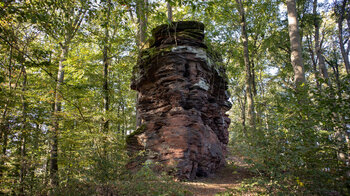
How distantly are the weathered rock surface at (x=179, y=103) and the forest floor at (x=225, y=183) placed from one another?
0.53 meters

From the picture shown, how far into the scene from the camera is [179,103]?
10.1m

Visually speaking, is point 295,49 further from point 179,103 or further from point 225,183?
point 225,183

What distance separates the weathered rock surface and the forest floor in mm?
532

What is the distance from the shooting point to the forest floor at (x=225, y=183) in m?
5.85

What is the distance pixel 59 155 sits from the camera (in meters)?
9.16

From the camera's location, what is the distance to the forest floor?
585 cm

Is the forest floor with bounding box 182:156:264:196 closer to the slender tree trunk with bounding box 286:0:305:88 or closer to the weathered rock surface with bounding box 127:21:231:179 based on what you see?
the weathered rock surface with bounding box 127:21:231:179

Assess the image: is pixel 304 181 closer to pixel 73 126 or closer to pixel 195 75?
pixel 195 75

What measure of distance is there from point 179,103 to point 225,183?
445cm

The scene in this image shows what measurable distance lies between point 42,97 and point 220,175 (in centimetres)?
982

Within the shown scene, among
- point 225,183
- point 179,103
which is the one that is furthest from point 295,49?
point 225,183

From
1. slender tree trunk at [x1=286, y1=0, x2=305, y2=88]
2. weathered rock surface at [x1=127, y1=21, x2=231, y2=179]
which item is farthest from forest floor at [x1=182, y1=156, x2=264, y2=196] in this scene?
slender tree trunk at [x1=286, y1=0, x2=305, y2=88]

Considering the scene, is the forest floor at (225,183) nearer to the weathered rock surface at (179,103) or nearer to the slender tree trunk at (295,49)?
the weathered rock surface at (179,103)

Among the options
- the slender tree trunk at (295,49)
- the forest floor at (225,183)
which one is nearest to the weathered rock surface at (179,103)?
the forest floor at (225,183)
